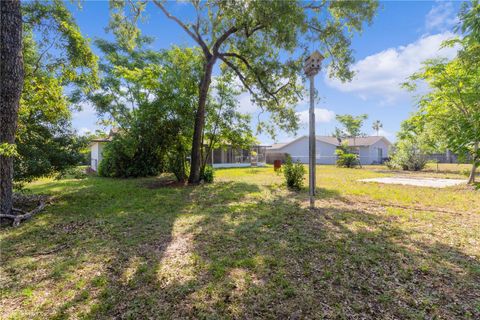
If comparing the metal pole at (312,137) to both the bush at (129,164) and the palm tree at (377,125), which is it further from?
the palm tree at (377,125)

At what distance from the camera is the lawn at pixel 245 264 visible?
2314 millimetres

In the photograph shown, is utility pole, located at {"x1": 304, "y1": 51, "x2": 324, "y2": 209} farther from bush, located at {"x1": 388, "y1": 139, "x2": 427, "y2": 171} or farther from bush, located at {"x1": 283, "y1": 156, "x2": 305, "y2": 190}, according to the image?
bush, located at {"x1": 388, "y1": 139, "x2": 427, "y2": 171}

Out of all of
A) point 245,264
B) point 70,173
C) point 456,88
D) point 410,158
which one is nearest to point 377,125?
point 410,158

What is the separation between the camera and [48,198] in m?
7.73

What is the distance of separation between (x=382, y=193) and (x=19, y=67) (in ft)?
34.1

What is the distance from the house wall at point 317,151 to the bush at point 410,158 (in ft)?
37.2

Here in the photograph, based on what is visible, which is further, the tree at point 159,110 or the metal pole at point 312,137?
the tree at point 159,110

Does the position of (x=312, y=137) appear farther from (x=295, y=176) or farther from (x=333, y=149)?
(x=333, y=149)

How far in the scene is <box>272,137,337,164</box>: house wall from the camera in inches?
1248

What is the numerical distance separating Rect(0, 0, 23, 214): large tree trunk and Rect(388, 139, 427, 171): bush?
22589 millimetres

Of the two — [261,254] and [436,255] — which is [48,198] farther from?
[436,255]

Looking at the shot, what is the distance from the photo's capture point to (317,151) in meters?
33.5

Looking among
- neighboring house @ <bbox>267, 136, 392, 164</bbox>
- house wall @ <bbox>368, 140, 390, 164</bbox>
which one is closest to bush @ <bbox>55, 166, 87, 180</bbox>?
neighboring house @ <bbox>267, 136, 392, 164</bbox>

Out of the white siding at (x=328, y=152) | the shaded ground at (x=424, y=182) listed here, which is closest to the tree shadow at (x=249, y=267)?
the shaded ground at (x=424, y=182)
